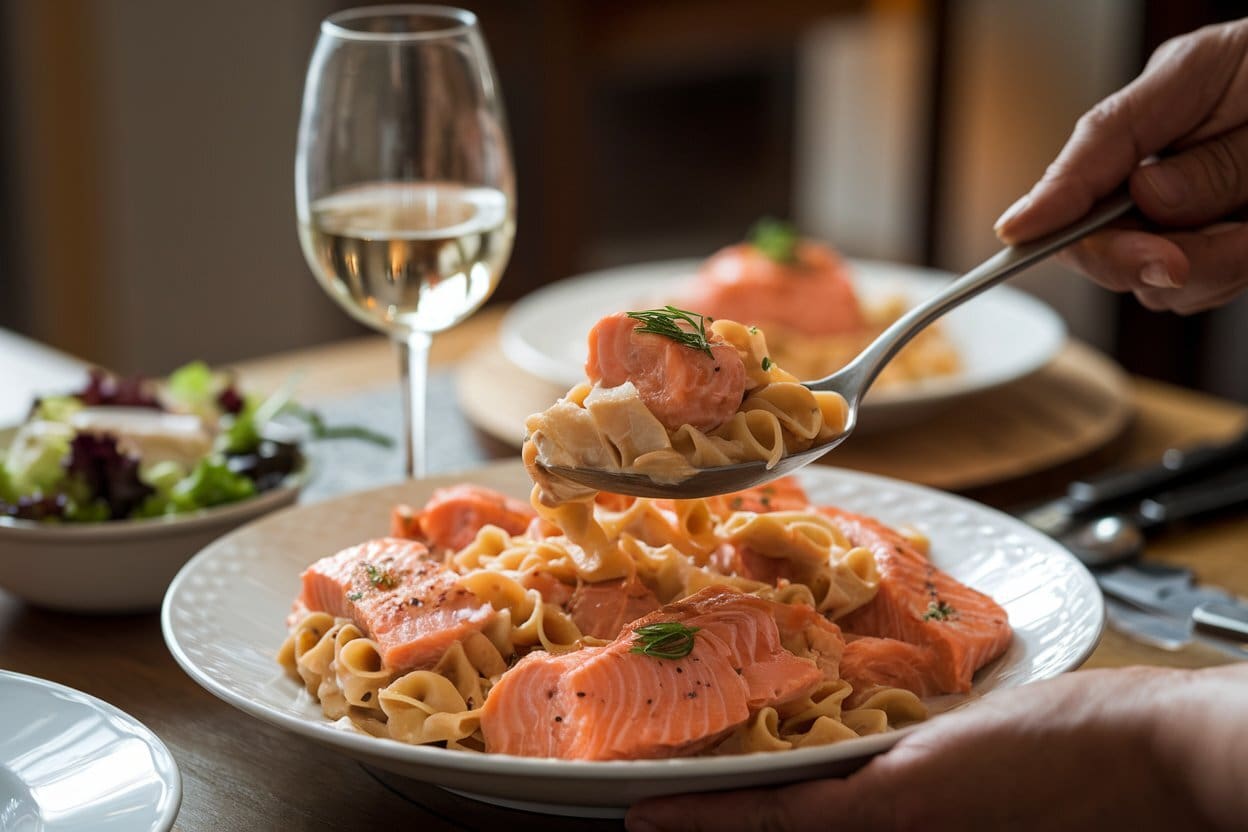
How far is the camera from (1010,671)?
1.55 metres

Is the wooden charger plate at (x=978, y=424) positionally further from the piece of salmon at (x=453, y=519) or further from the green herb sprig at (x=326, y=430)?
the piece of salmon at (x=453, y=519)

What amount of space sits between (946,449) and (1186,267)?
88 cm

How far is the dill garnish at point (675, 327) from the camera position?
1.51m

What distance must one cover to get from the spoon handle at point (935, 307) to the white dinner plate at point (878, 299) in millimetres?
745

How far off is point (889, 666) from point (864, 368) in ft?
1.43

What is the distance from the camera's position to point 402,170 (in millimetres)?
2043

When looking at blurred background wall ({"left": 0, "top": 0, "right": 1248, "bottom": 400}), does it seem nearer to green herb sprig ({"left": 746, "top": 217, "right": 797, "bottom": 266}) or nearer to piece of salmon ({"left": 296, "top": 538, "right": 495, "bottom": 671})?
green herb sprig ({"left": 746, "top": 217, "right": 797, "bottom": 266})

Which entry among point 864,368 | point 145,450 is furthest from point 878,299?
point 145,450

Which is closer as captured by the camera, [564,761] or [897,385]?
[564,761]

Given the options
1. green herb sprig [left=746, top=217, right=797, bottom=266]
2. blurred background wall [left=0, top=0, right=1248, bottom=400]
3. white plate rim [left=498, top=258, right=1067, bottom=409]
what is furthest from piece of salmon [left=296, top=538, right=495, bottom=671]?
blurred background wall [left=0, top=0, right=1248, bottom=400]

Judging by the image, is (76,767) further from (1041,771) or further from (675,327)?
(1041,771)

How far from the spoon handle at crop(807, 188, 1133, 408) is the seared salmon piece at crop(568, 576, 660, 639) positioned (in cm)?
37

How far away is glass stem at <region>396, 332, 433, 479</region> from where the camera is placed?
7.06 feet

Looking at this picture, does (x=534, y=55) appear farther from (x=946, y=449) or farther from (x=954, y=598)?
(x=954, y=598)
